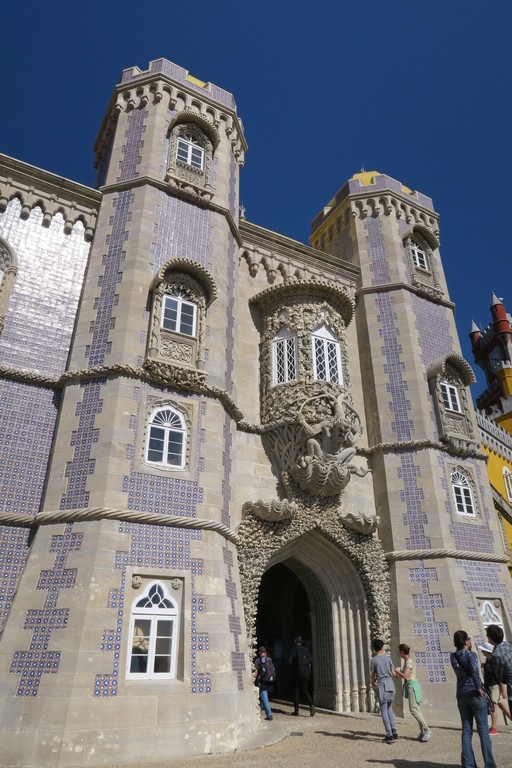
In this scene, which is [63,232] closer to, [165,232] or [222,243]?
[165,232]

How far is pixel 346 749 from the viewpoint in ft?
29.5

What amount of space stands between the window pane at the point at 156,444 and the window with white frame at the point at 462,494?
8713 millimetres

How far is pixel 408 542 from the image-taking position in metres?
14.4

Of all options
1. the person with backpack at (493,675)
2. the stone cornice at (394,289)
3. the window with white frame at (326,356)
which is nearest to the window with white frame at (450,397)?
the stone cornice at (394,289)

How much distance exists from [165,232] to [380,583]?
422 inches

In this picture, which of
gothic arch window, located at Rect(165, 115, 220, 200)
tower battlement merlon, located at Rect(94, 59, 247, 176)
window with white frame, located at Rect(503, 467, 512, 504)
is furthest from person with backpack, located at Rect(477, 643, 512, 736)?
window with white frame, located at Rect(503, 467, 512, 504)

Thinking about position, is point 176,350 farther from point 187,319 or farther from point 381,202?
point 381,202

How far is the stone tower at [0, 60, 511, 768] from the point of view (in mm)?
9234

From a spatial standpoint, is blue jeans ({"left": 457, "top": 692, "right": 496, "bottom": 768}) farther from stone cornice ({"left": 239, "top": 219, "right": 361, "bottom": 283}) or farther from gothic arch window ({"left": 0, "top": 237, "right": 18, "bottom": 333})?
stone cornice ({"left": 239, "top": 219, "right": 361, "bottom": 283})

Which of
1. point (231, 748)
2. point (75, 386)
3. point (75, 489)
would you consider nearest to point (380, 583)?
point (231, 748)

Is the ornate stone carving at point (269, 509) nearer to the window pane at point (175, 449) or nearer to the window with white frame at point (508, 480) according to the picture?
the window pane at point (175, 449)

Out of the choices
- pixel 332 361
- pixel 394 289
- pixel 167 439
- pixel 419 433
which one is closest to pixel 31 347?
pixel 167 439

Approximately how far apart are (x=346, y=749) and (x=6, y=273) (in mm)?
11839

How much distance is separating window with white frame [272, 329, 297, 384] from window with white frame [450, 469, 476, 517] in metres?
5.55
